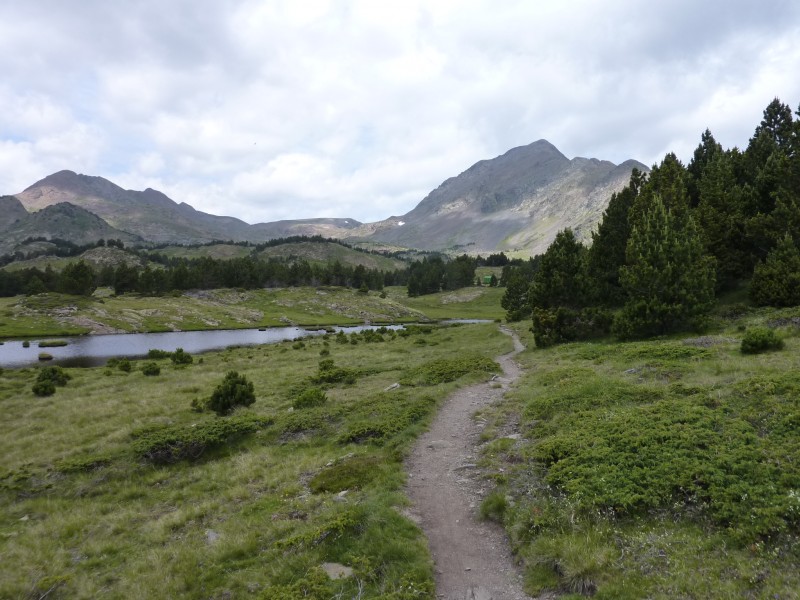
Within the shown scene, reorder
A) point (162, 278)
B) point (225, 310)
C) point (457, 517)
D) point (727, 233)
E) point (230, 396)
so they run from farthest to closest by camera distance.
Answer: point (162, 278) < point (225, 310) < point (727, 233) < point (230, 396) < point (457, 517)

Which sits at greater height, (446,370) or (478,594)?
(446,370)

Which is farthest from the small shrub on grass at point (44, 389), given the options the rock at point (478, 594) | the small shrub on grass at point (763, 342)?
the small shrub on grass at point (763, 342)

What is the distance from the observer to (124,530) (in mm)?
14367

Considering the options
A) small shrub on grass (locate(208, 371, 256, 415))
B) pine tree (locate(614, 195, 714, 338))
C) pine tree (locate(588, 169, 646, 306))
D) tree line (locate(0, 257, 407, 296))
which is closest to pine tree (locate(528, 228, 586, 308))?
pine tree (locate(588, 169, 646, 306))

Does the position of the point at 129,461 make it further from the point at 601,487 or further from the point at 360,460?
the point at 601,487

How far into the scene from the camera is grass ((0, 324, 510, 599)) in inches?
413

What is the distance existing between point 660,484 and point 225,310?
5145 inches

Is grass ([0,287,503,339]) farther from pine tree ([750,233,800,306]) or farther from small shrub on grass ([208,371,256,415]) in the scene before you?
pine tree ([750,233,800,306])

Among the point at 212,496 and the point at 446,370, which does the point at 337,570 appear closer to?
the point at 212,496

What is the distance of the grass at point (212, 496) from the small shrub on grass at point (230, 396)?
3.96 ft

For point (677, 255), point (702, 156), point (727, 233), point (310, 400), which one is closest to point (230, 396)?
point (310, 400)

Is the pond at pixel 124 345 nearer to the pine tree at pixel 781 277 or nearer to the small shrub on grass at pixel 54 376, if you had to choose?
the small shrub on grass at pixel 54 376

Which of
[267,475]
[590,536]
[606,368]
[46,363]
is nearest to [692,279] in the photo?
[606,368]

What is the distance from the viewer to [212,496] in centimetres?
1616
